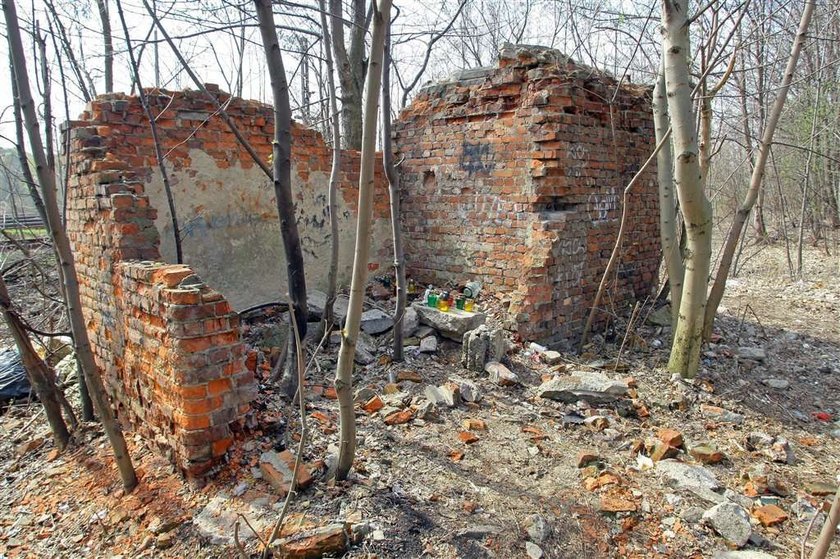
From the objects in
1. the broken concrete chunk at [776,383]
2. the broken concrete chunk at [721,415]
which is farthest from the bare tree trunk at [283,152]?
the broken concrete chunk at [776,383]

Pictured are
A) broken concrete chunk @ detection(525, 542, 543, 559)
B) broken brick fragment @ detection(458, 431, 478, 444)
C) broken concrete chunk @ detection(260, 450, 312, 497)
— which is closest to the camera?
broken concrete chunk @ detection(525, 542, 543, 559)

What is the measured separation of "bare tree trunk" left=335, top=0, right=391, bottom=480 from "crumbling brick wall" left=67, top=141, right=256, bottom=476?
713mm

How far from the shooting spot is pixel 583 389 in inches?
151

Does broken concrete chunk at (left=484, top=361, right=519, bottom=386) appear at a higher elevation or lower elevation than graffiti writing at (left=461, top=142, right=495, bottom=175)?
lower

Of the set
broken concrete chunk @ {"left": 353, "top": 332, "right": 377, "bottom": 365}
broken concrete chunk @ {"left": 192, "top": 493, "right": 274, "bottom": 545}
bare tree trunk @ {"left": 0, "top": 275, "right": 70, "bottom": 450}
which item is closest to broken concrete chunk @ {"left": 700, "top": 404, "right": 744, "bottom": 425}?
broken concrete chunk @ {"left": 353, "top": 332, "right": 377, "bottom": 365}

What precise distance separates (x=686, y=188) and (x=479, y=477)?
249 cm

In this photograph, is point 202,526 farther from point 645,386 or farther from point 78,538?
point 645,386

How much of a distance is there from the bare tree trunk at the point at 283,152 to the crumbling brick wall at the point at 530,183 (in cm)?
229

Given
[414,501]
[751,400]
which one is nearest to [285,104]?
[414,501]

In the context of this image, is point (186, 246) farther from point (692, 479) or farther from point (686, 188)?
point (692, 479)

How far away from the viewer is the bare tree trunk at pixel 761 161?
416cm

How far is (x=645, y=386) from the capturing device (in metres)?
4.16

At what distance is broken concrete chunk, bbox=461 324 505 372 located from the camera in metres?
4.31

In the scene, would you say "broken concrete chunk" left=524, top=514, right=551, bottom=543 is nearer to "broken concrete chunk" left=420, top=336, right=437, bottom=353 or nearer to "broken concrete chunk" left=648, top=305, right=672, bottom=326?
"broken concrete chunk" left=420, top=336, right=437, bottom=353
